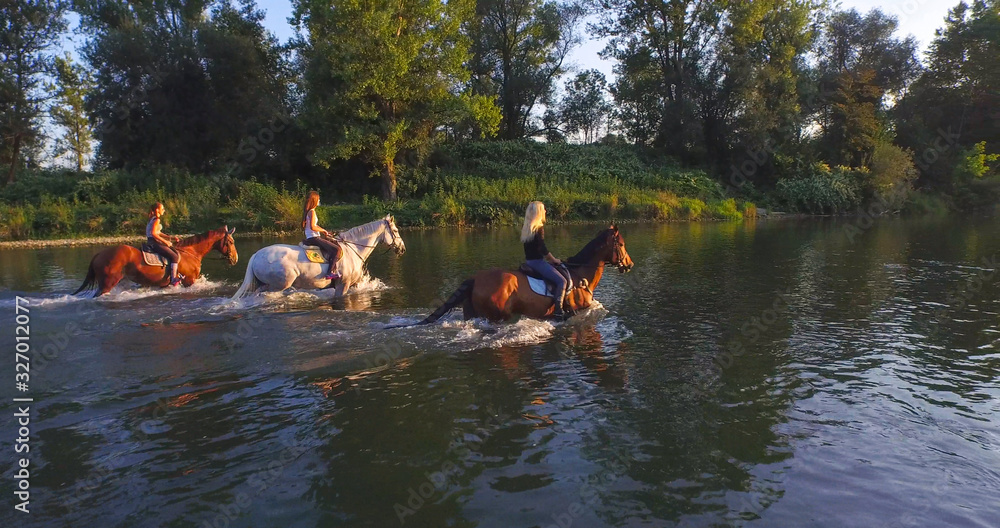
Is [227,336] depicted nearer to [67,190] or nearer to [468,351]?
[468,351]

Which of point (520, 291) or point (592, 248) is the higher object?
point (592, 248)

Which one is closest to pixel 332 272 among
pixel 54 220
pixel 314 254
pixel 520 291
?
pixel 314 254

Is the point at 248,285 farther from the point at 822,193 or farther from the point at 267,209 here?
the point at 822,193

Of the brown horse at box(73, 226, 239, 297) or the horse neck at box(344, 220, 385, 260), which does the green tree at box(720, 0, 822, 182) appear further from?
the brown horse at box(73, 226, 239, 297)

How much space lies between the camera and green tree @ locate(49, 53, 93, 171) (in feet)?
134

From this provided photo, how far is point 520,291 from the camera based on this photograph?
978 centimetres

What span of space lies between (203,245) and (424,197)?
21.0m

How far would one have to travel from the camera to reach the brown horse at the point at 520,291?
9602mm

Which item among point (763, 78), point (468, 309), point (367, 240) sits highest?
point (763, 78)

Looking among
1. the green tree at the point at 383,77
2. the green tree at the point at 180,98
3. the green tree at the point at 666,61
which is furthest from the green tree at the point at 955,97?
the green tree at the point at 180,98

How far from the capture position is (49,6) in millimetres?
39406

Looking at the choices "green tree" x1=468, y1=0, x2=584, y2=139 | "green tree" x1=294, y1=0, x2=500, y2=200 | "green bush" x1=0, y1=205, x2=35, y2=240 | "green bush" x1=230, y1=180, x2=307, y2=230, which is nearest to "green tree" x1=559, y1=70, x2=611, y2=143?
"green tree" x1=468, y1=0, x2=584, y2=139

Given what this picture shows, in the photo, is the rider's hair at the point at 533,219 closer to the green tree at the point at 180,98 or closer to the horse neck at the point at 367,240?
the horse neck at the point at 367,240

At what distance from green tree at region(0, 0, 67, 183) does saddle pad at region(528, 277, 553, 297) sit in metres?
39.9
